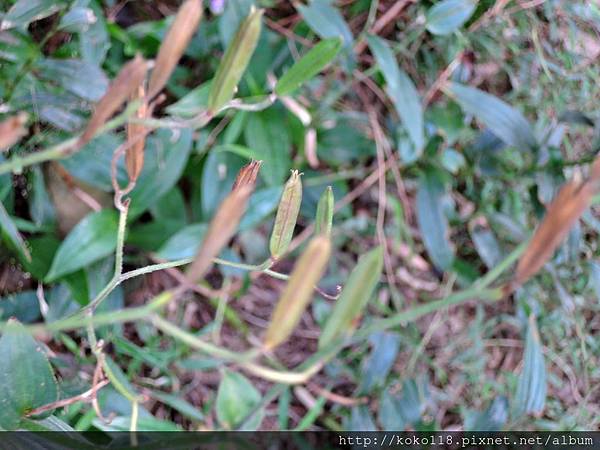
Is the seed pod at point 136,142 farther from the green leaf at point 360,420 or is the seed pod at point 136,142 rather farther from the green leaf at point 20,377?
the green leaf at point 360,420

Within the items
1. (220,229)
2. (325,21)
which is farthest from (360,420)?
(220,229)

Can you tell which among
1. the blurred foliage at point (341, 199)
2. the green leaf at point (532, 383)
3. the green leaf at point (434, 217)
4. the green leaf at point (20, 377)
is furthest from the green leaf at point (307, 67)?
the green leaf at point (532, 383)

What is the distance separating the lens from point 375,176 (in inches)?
48.2

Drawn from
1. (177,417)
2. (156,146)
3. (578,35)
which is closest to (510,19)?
(578,35)

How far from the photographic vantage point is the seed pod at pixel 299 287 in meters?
0.31

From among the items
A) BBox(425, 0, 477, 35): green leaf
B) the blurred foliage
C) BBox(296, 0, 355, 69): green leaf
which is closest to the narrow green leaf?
the blurred foliage

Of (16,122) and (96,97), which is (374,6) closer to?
(96,97)

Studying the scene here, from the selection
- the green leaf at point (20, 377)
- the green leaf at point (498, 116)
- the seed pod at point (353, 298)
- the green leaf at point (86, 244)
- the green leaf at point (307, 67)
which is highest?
the seed pod at point (353, 298)

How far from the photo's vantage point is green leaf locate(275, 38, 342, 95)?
0.65 m

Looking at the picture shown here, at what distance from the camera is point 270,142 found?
1032mm

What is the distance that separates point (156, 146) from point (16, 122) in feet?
2.12

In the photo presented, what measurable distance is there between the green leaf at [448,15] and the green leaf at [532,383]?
478 mm

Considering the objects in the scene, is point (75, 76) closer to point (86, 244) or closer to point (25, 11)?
point (25, 11)

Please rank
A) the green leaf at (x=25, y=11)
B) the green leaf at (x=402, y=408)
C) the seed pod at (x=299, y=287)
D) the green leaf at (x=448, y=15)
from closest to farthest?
the seed pod at (x=299, y=287) < the green leaf at (x=25, y=11) < the green leaf at (x=448, y=15) < the green leaf at (x=402, y=408)
